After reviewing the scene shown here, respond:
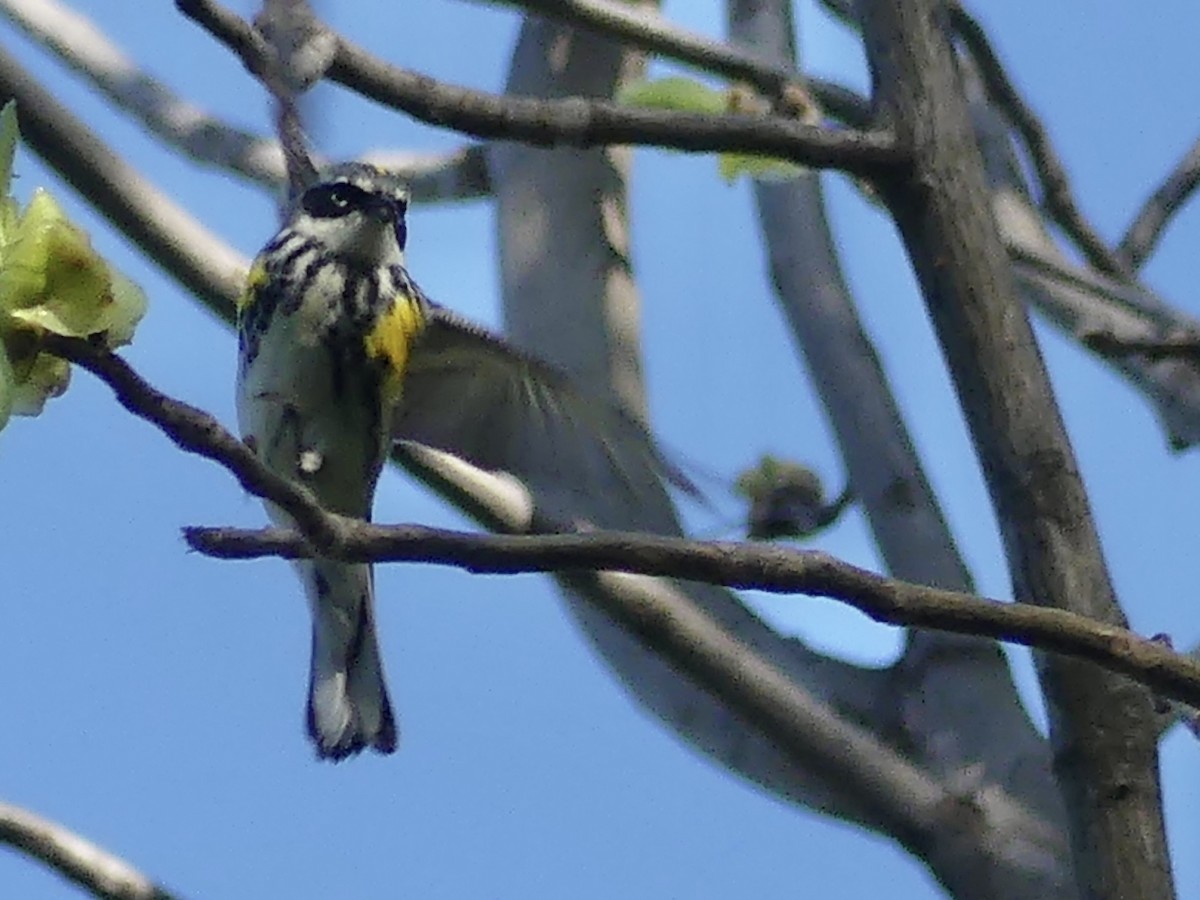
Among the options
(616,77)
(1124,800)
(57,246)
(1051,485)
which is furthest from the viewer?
(616,77)

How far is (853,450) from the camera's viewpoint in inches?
117

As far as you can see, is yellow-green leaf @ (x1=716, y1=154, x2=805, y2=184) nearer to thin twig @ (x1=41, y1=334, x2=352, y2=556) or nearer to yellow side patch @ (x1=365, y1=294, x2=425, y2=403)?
yellow side patch @ (x1=365, y1=294, x2=425, y2=403)

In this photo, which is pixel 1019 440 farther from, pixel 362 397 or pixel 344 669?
pixel 344 669

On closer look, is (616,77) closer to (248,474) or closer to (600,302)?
(600,302)

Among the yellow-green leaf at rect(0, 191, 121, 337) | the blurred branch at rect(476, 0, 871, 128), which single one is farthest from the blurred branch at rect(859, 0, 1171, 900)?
the yellow-green leaf at rect(0, 191, 121, 337)

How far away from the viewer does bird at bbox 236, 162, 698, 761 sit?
320 centimetres

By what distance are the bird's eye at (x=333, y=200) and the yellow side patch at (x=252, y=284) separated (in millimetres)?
222

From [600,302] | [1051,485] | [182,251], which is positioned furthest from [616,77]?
[1051,485]

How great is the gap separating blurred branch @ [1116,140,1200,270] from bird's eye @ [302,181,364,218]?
1.33m

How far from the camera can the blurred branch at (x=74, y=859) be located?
2145 mm

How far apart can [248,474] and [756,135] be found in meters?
0.86

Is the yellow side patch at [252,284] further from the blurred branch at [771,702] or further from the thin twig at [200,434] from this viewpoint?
the thin twig at [200,434]

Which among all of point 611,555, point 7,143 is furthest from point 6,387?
point 611,555

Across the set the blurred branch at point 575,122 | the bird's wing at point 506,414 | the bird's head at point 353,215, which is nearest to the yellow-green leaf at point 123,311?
the blurred branch at point 575,122
